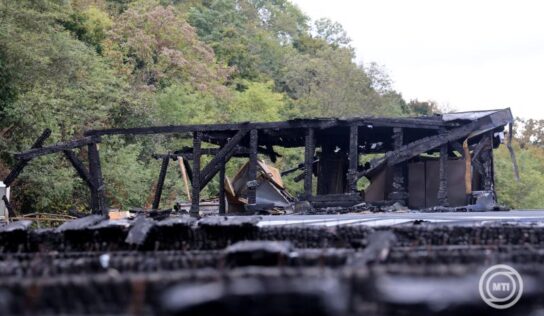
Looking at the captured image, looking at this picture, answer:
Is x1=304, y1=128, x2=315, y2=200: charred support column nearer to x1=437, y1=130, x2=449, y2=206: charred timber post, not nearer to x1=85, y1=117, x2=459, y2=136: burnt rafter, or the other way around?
x1=85, y1=117, x2=459, y2=136: burnt rafter

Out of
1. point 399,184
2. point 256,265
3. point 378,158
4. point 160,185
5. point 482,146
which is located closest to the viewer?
point 256,265

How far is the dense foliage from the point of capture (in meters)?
21.3

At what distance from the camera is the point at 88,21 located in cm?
3438

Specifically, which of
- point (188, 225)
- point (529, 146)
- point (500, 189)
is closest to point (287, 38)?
point (529, 146)

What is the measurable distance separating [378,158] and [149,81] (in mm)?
22442

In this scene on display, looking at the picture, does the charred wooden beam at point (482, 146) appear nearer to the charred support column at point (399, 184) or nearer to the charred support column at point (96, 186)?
the charred support column at point (399, 184)

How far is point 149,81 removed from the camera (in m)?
34.7

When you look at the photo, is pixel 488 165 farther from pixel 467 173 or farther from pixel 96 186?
pixel 96 186

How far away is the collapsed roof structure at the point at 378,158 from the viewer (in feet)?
43.9

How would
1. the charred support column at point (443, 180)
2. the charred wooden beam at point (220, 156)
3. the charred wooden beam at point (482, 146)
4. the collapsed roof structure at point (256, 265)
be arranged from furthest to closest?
the charred wooden beam at point (482, 146) → the charred support column at point (443, 180) → the charred wooden beam at point (220, 156) → the collapsed roof structure at point (256, 265)

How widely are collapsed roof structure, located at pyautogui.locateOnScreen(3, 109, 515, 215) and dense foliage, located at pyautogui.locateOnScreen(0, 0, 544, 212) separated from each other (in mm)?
7642

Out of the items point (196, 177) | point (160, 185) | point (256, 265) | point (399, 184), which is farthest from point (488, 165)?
point (256, 265)

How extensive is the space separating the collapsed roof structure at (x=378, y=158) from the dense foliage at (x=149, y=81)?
25.1 feet

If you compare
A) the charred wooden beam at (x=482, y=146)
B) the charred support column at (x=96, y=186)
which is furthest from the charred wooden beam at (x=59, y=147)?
the charred wooden beam at (x=482, y=146)
